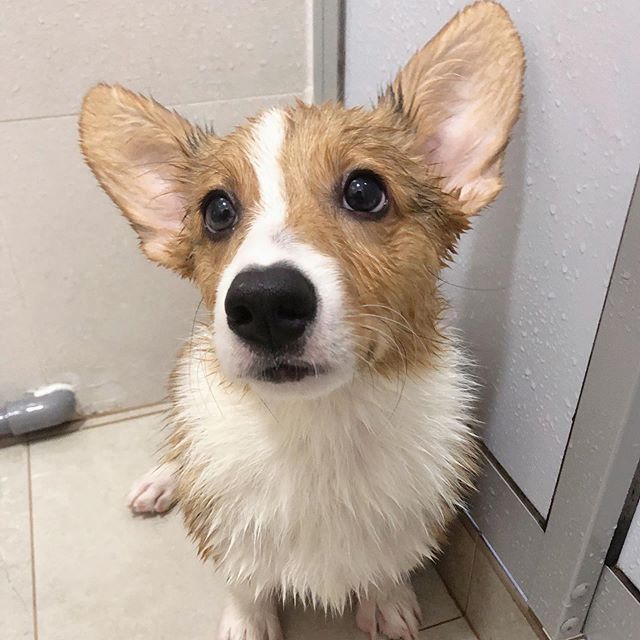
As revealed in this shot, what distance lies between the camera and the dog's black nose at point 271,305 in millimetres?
770

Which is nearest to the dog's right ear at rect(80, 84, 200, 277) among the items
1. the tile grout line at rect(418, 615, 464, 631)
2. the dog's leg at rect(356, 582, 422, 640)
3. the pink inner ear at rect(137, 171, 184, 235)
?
the pink inner ear at rect(137, 171, 184, 235)

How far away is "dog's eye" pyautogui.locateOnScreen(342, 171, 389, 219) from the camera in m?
0.94

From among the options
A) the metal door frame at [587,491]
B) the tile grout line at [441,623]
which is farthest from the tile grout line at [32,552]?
the metal door frame at [587,491]

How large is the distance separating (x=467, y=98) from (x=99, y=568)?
115cm

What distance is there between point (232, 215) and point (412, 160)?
0.26m

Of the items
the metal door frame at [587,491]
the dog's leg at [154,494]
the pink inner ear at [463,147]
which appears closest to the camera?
the metal door frame at [587,491]

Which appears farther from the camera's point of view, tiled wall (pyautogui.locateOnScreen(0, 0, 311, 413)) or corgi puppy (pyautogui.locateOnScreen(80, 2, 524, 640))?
tiled wall (pyautogui.locateOnScreen(0, 0, 311, 413))

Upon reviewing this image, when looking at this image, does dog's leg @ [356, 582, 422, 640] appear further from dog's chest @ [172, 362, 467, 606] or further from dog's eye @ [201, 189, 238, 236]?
dog's eye @ [201, 189, 238, 236]

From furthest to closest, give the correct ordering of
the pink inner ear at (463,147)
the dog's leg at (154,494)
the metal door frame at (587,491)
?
the dog's leg at (154,494)
the pink inner ear at (463,147)
the metal door frame at (587,491)

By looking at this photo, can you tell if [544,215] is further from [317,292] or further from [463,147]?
[317,292]

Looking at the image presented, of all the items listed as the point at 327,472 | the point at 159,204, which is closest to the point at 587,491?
the point at 327,472

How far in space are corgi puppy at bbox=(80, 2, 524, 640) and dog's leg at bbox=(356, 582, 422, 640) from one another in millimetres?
113

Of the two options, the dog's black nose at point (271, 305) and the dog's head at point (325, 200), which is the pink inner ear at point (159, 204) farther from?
Answer: the dog's black nose at point (271, 305)

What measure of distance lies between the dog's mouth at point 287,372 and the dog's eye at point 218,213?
0.23m
